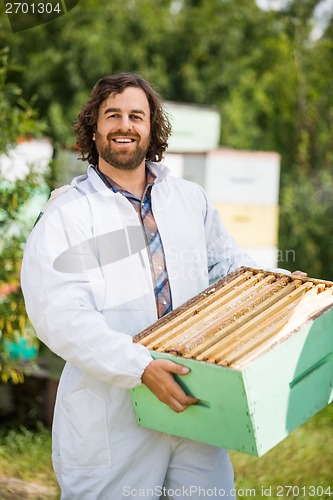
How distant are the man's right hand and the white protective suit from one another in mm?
47

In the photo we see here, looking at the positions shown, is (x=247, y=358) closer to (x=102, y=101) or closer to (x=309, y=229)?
(x=102, y=101)

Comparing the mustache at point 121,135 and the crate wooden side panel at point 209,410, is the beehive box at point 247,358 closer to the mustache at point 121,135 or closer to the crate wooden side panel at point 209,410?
the crate wooden side panel at point 209,410

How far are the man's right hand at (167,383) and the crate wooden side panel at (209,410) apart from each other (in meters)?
0.02

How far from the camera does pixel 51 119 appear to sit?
8.55m

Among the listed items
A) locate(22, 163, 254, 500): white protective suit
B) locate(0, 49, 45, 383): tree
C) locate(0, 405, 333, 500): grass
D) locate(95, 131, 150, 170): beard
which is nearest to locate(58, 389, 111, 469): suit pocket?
locate(22, 163, 254, 500): white protective suit

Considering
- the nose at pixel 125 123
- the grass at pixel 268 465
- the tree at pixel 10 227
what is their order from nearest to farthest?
the nose at pixel 125 123 → the grass at pixel 268 465 → the tree at pixel 10 227

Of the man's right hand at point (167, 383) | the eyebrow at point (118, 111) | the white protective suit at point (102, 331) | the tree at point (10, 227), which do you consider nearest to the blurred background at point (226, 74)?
the tree at point (10, 227)

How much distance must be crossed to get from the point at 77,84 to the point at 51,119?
75cm

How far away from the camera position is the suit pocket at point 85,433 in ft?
6.01

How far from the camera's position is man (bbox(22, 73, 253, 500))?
1705mm

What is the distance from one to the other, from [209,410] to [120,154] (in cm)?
75

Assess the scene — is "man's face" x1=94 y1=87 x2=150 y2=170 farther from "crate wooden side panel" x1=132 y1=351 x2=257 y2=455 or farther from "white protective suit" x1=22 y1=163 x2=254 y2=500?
"crate wooden side panel" x1=132 y1=351 x2=257 y2=455

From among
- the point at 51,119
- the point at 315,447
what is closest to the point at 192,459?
the point at 315,447

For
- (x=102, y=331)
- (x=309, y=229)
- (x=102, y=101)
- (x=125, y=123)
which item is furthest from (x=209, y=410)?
(x=309, y=229)
